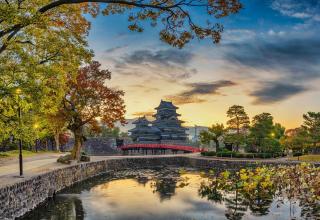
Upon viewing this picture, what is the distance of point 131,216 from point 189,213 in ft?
11.1

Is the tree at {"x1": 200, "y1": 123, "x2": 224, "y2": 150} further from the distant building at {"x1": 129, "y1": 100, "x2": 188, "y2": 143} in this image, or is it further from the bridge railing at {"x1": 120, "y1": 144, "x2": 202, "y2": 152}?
the distant building at {"x1": 129, "y1": 100, "x2": 188, "y2": 143}

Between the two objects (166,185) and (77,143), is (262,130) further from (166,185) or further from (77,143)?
(77,143)

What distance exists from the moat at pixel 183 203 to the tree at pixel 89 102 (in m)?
8.35

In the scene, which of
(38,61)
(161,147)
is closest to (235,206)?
(38,61)

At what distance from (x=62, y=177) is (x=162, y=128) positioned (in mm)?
59404

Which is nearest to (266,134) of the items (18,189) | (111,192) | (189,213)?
(111,192)

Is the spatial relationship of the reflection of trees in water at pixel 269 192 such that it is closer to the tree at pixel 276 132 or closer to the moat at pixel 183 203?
the moat at pixel 183 203

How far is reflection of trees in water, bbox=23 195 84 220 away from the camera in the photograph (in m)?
20.2

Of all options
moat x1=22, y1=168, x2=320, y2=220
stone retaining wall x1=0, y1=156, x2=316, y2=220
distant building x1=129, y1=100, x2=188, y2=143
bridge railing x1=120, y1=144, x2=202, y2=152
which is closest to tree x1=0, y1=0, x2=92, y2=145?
stone retaining wall x1=0, y1=156, x2=316, y2=220

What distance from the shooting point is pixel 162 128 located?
8869cm

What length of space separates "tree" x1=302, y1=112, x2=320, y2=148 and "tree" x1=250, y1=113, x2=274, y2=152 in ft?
17.3

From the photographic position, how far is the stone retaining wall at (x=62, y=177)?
18.4 meters

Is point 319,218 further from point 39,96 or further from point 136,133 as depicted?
point 136,133

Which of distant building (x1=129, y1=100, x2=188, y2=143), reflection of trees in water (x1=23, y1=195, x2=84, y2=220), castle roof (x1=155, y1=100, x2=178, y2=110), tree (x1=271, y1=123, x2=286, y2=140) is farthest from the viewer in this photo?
castle roof (x1=155, y1=100, x2=178, y2=110)
